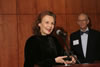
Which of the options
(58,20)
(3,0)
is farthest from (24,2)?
(58,20)

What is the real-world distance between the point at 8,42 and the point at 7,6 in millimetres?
790

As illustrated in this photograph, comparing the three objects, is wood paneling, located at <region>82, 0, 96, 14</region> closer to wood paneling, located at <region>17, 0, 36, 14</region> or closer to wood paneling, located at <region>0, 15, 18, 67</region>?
wood paneling, located at <region>17, 0, 36, 14</region>

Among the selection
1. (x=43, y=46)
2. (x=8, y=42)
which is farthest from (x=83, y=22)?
(x=43, y=46)

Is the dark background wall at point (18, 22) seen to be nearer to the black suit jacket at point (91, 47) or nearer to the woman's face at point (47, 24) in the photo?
the black suit jacket at point (91, 47)

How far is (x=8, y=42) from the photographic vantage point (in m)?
3.80

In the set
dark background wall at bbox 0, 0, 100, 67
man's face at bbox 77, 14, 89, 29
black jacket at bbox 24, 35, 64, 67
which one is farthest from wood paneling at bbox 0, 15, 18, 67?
black jacket at bbox 24, 35, 64, 67

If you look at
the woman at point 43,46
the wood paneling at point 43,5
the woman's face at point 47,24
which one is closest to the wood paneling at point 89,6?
the wood paneling at point 43,5

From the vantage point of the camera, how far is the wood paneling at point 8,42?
377cm

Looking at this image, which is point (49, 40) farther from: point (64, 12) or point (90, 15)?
point (90, 15)

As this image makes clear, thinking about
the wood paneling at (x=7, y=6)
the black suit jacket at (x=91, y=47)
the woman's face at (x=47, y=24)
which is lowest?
the black suit jacket at (x=91, y=47)

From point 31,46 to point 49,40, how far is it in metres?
0.36

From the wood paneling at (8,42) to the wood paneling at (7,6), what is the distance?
0.11m

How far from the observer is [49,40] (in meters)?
2.40

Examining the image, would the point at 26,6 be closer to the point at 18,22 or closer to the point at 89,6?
the point at 18,22
